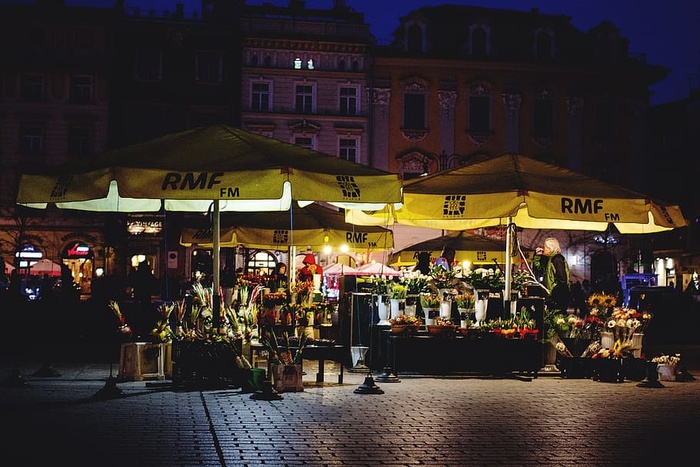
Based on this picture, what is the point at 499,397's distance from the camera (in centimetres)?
1191

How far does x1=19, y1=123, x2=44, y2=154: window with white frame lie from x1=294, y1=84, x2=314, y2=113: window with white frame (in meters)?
12.7

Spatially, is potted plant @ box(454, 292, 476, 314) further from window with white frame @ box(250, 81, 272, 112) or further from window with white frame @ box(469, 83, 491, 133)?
window with white frame @ box(469, 83, 491, 133)

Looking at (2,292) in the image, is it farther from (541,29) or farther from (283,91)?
(541,29)

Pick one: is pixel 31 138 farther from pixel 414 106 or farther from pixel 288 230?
pixel 288 230

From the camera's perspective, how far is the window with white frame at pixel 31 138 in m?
48.0

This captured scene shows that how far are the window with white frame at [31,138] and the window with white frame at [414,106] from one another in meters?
17.8

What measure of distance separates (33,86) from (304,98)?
43.9ft

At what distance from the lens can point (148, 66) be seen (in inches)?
1953

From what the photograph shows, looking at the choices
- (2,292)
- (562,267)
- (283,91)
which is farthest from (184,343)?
(283,91)

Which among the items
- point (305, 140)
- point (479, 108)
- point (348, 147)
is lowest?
point (348, 147)

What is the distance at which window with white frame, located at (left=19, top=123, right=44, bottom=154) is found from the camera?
48.0m

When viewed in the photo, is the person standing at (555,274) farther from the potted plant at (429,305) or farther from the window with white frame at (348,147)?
the window with white frame at (348,147)

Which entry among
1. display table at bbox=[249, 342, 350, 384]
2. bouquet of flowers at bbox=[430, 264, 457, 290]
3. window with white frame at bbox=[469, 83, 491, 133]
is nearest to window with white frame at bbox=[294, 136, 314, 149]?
window with white frame at bbox=[469, 83, 491, 133]

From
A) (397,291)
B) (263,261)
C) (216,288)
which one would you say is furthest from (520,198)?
(263,261)
